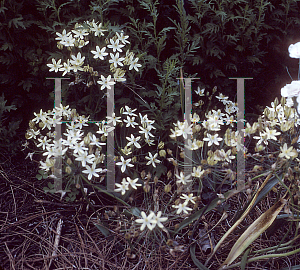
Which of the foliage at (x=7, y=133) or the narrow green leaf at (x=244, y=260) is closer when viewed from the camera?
the narrow green leaf at (x=244, y=260)

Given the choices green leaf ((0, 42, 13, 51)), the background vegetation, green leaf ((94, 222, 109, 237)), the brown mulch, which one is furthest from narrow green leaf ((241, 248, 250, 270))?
green leaf ((0, 42, 13, 51))

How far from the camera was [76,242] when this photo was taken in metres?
1.71

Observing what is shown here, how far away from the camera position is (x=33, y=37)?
7.32ft

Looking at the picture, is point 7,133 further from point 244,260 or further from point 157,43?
point 244,260

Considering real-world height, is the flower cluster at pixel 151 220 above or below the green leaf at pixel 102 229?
above

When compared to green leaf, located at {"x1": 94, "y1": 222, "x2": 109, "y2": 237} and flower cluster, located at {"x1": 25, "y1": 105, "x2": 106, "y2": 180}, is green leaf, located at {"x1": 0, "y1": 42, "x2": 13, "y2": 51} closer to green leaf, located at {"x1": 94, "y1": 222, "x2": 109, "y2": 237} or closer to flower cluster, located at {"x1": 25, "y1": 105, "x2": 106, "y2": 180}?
flower cluster, located at {"x1": 25, "y1": 105, "x2": 106, "y2": 180}

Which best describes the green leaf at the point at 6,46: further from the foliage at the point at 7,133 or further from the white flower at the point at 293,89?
the white flower at the point at 293,89

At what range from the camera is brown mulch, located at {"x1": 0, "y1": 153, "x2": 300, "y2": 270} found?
1.58 meters

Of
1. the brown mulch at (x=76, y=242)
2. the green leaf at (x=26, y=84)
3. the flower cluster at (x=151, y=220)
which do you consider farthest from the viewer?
the green leaf at (x=26, y=84)

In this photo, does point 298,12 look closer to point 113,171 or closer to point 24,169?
point 113,171

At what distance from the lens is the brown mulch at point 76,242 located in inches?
62.4

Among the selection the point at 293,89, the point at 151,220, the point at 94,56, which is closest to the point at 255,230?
the point at 151,220

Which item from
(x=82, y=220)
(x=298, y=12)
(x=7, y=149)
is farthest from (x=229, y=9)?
(x=7, y=149)

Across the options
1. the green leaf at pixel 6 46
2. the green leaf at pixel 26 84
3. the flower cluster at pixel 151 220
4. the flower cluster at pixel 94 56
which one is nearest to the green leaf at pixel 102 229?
the flower cluster at pixel 151 220
